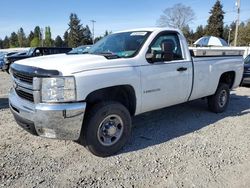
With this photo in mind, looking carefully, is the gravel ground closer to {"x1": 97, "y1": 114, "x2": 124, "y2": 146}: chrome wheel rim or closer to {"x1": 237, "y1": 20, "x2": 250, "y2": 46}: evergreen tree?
{"x1": 97, "y1": 114, "x2": 124, "y2": 146}: chrome wheel rim

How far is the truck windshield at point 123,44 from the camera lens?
470cm

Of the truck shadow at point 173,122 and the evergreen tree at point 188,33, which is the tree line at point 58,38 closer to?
the evergreen tree at point 188,33

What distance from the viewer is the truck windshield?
15.4ft

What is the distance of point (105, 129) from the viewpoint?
4238 mm

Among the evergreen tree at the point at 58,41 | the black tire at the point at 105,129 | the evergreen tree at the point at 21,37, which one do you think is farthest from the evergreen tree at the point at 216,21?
the black tire at the point at 105,129

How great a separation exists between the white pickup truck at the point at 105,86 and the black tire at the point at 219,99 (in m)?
1.01

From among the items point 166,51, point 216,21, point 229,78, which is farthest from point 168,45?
point 216,21

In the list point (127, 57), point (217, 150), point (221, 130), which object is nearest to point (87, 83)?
point (127, 57)

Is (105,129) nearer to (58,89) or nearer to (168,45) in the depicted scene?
(58,89)

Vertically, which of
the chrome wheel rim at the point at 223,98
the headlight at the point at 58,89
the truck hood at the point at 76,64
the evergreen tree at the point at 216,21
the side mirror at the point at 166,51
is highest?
the evergreen tree at the point at 216,21

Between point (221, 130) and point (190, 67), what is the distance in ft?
4.59

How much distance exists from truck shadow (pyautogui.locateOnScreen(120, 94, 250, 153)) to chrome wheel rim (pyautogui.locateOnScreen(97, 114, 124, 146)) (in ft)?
0.98

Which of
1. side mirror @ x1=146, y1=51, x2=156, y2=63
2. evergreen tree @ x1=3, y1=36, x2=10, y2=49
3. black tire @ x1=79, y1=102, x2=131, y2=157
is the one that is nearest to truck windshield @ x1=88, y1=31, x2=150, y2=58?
side mirror @ x1=146, y1=51, x2=156, y2=63

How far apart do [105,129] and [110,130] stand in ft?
0.27
